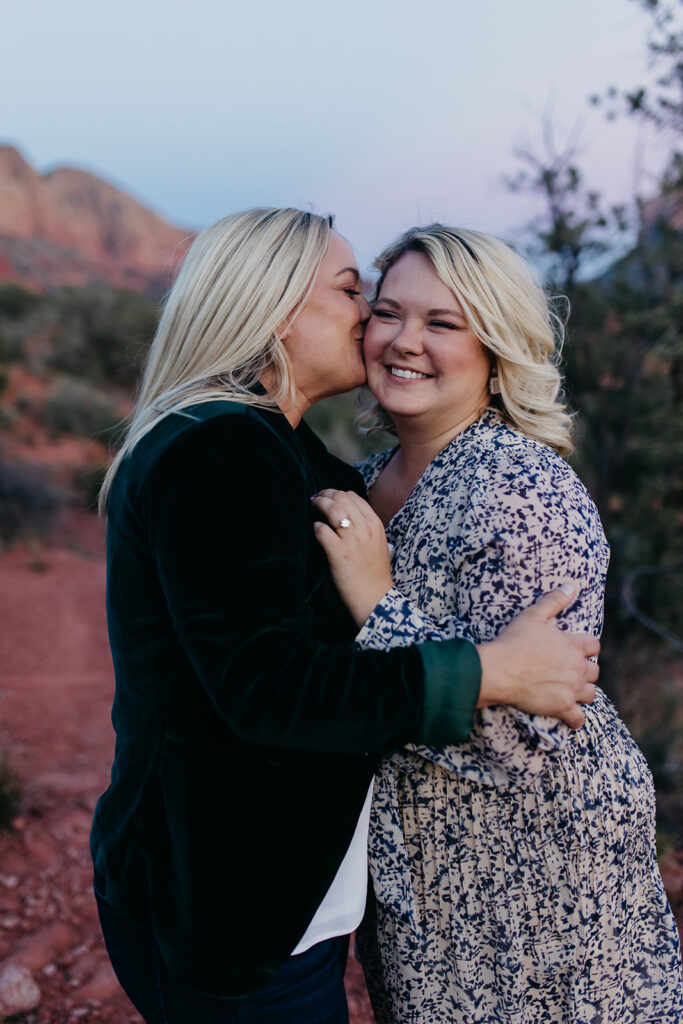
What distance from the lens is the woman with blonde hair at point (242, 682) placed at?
132 cm

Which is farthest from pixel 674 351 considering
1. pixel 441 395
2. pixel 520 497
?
pixel 520 497

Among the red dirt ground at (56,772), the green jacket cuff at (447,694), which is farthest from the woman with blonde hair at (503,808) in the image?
the red dirt ground at (56,772)

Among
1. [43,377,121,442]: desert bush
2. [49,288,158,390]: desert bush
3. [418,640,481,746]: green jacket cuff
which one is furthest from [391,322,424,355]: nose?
[49,288,158,390]: desert bush

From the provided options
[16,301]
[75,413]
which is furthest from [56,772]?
[16,301]

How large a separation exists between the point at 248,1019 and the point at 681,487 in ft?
16.2

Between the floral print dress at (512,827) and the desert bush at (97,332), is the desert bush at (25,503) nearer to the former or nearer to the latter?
the desert bush at (97,332)

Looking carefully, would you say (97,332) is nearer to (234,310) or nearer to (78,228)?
(234,310)

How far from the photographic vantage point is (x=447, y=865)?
1720 mm

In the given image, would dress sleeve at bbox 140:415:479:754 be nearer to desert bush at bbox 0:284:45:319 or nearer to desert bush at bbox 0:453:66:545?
desert bush at bbox 0:453:66:545

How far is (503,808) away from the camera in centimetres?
169

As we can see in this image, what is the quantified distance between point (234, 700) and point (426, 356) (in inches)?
43.4

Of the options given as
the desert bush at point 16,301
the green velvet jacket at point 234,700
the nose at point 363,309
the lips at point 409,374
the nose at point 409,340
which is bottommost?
the desert bush at point 16,301

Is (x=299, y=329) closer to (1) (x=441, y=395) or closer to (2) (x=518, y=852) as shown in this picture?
(1) (x=441, y=395)

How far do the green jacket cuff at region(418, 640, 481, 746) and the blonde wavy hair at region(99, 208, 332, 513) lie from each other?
1.99 feet
